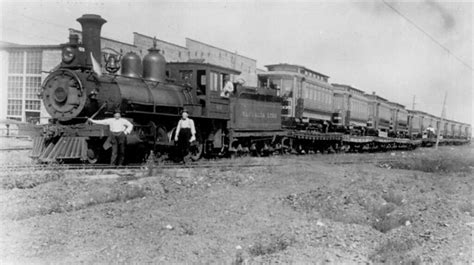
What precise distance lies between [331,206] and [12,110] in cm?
2472

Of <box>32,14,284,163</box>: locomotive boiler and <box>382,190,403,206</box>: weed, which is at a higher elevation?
<box>32,14,284,163</box>: locomotive boiler

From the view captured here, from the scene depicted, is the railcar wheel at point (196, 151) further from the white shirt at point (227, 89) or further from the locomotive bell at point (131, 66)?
the locomotive bell at point (131, 66)

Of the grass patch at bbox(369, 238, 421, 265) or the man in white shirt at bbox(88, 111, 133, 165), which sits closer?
the grass patch at bbox(369, 238, 421, 265)

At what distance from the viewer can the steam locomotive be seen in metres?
11.7

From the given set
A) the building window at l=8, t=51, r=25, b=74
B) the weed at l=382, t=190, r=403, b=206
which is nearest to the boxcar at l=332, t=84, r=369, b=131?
the building window at l=8, t=51, r=25, b=74

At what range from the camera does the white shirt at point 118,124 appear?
11414mm

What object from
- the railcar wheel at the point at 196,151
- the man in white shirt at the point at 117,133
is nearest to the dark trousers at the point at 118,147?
the man in white shirt at the point at 117,133

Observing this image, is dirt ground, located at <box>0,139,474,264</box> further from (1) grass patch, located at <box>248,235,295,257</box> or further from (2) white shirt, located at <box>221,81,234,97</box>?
(2) white shirt, located at <box>221,81,234,97</box>

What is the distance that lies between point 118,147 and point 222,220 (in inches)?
218

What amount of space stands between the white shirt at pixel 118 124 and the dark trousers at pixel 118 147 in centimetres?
12

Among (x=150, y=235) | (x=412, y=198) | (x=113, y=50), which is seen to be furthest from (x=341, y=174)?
(x=113, y=50)

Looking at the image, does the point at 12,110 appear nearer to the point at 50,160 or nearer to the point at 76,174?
the point at 50,160

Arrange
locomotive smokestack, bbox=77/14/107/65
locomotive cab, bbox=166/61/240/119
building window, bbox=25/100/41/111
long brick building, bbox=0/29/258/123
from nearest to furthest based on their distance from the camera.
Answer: locomotive smokestack, bbox=77/14/107/65 < locomotive cab, bbox=166/61/240/119 < long brick building, bbox=0/29/258/123 < building window, bbox=25/100/41/111

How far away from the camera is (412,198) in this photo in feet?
29.3
